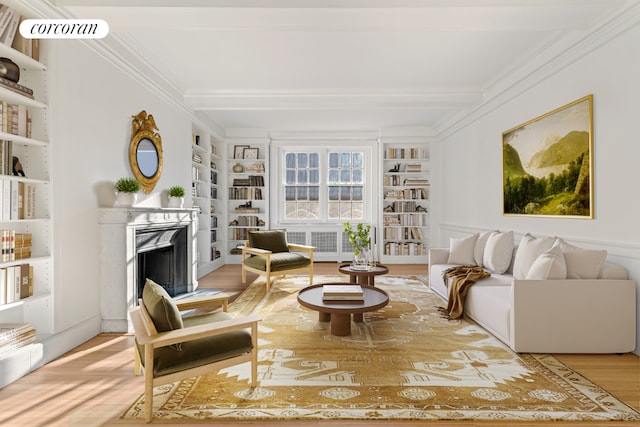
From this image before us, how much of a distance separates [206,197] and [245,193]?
1269 millimetres

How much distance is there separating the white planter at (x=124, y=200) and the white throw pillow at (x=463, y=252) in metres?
4.23

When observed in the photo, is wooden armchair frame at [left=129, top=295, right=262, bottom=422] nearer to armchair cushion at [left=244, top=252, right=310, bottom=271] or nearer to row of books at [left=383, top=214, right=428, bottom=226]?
armchair cushion at [left=244, top=252, right=310, bottom=271]

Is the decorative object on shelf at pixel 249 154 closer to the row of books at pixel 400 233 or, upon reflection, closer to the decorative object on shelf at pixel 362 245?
the row of books at pixel 400 233

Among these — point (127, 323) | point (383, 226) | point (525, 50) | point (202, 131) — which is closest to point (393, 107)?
point (525, 50)

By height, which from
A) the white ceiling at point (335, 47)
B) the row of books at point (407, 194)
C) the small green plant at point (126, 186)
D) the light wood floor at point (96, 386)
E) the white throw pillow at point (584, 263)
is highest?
the white ceiling at point (335, 47)

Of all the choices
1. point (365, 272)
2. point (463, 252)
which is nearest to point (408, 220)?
point (463, 252)

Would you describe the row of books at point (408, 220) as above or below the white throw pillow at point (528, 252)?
above

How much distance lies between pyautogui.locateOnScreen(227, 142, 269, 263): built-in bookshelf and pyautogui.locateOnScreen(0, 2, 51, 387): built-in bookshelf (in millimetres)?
4995

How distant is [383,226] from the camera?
7.84m

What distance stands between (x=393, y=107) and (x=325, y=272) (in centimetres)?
335

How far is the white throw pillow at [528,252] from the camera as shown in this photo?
Result: 356 cm

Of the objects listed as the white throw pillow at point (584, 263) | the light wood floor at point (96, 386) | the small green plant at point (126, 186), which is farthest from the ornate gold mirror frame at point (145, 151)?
the white throw pillow at point (584, 263)

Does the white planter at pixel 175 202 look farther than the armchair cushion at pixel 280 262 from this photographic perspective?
No

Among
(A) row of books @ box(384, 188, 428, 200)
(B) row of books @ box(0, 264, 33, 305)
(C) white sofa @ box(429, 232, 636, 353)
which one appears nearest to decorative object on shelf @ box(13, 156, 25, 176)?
(B) row of books @ box(0, 264, 33, 305)
